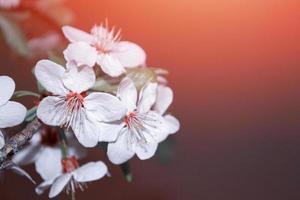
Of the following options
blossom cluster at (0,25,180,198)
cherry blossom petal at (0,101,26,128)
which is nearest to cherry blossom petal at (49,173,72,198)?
blossom cluster at (0,25,180,198)

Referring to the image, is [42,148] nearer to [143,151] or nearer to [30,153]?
[30,153]

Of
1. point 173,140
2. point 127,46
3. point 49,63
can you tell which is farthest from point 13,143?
point 173,140

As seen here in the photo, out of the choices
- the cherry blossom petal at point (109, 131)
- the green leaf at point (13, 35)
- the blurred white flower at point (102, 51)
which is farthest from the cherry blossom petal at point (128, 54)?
the green leaf at point (13, 35)

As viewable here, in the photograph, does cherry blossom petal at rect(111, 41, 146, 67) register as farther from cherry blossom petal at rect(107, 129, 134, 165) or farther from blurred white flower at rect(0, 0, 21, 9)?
blurred white flower at rect(0, 0, 21, 9)

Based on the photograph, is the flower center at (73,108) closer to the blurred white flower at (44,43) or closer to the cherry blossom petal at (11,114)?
the cherry blossom petal at (11,114)

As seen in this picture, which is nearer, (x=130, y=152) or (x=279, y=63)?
(x=130, y=152)

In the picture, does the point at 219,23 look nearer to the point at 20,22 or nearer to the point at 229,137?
the point at 229,137
